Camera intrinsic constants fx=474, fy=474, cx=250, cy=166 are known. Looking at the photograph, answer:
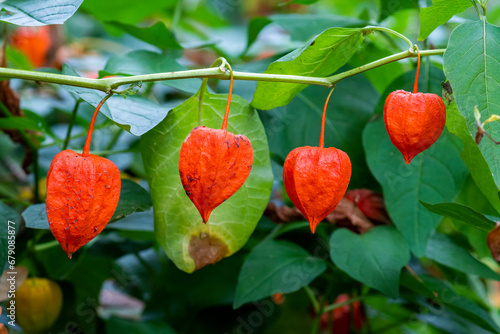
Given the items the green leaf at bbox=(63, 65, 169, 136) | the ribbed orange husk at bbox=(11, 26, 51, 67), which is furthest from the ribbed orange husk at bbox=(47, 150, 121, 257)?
the ribbed orange husk at bbox=(11, 26, 51, 67)

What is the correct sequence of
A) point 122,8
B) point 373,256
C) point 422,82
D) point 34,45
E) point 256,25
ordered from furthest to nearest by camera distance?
point 34,45, point 122,8, point 256,25, point 422,82, point 373,256

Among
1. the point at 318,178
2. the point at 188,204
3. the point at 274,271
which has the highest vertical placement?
the point at 318,178

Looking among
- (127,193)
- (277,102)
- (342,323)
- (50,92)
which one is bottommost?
(342,323)

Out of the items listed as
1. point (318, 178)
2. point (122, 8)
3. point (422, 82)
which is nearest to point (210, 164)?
point (318, 178)

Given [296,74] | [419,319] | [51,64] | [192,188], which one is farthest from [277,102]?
[51,64]

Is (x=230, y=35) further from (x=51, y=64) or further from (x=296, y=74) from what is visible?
(x=296, y=74)

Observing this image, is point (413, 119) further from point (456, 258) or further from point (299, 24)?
point (299, 24)

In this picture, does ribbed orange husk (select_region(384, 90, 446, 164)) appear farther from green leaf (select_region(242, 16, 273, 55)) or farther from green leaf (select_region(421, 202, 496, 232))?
green leaf (select_region(242, 16, 273, 55))
